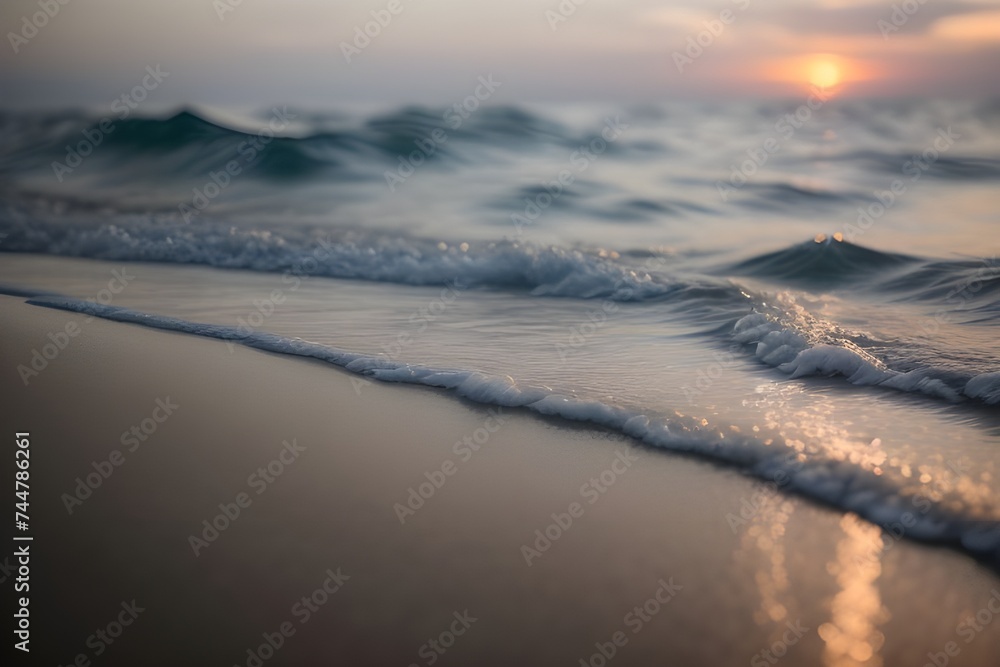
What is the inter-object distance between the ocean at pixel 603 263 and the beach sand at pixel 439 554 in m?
0.29

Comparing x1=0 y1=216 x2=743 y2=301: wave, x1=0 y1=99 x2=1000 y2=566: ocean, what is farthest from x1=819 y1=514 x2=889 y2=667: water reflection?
x1=0 y1=216 x2=743 y2=301: wave

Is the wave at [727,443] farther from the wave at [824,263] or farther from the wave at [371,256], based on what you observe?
the wave at [824,263]

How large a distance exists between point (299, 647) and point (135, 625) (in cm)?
52

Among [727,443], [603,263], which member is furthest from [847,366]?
[603,263]

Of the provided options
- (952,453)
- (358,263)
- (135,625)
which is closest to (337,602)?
(135,625)

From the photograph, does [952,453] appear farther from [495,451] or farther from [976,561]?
[495,451]

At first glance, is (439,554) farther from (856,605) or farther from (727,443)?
(727,443)

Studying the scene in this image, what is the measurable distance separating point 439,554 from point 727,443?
1626 mm

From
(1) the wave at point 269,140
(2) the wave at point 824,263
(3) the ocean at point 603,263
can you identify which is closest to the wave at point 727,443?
(3) the ocean at point 603,263

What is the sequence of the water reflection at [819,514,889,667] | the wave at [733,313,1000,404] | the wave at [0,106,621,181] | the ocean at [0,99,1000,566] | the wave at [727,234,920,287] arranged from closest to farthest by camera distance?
the water reflection at [819,514,889,667]
the ocean at [0,99,1000,566]
the wave at [733,313,1000,404]
the wave at [727,234,920,287]
the wave at [0,106,621,181]

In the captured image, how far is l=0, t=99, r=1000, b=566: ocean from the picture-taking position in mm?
4309

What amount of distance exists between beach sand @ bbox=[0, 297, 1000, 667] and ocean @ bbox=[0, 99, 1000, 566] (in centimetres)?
29

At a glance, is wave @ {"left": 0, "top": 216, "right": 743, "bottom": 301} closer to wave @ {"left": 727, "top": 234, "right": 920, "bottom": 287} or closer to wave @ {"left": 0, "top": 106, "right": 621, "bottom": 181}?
wave @ {"left": 727, "top": 234, "right": 920, "bottom": 287}

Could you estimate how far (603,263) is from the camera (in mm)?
8859
